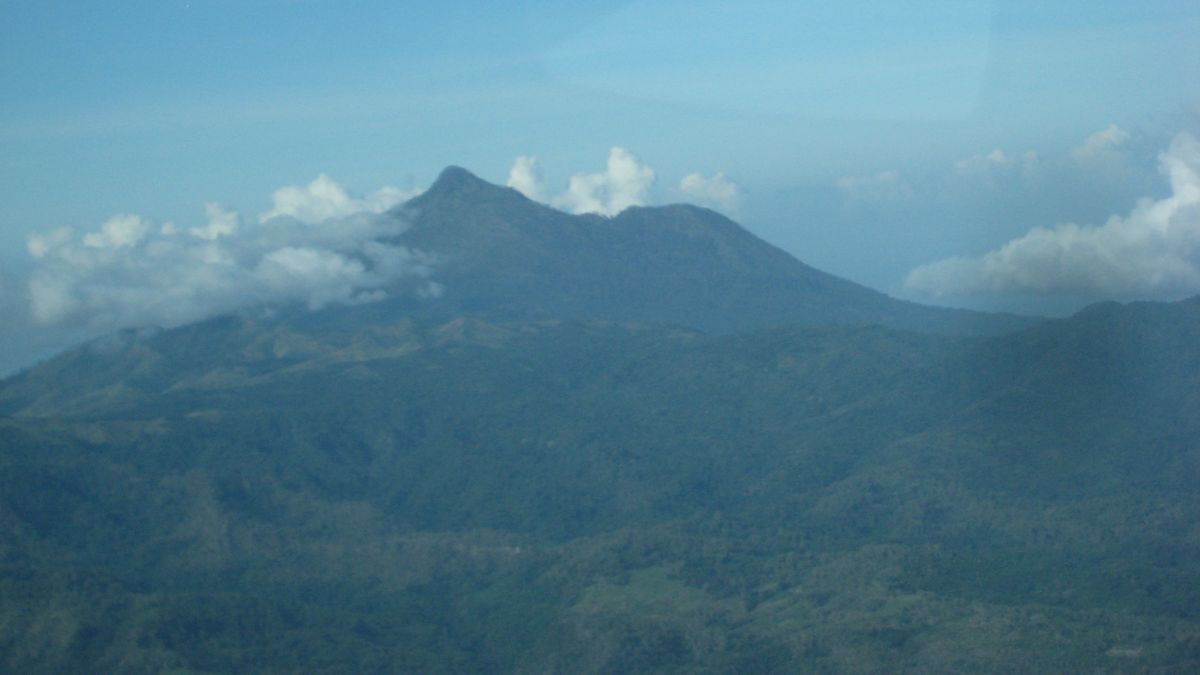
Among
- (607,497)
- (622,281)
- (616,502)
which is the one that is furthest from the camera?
(622,281)

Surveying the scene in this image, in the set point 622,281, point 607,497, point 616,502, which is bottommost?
point 616,502

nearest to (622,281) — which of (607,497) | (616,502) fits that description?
(607,497)

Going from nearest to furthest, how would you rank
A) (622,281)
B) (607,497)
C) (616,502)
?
(616,502), (607,497), (622,281)

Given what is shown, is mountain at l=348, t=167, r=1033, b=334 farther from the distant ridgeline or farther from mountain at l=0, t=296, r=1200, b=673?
mountain at l=0, t=296, r=1200, b=673

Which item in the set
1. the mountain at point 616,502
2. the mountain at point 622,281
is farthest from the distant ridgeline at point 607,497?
the mountain at point 622,281

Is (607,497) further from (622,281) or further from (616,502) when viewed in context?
(622,281)

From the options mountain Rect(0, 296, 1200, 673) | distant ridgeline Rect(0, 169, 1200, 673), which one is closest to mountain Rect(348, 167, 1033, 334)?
distant ridgeline Rect(0, 169, 1200, 673)

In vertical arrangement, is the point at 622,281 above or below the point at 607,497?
above

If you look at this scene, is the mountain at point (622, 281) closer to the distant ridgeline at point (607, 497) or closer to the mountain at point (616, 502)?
the distant ridgeline at point (607, 497)
